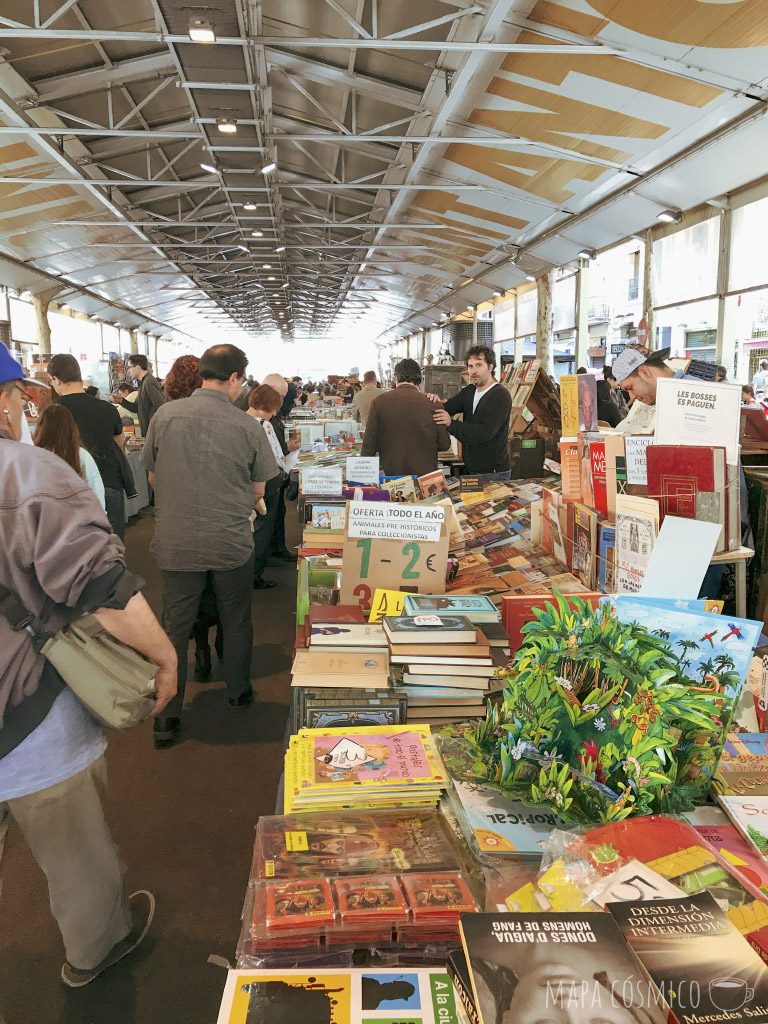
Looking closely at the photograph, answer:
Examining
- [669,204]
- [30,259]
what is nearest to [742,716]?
[669,204]

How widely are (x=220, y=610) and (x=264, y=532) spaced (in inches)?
95.3

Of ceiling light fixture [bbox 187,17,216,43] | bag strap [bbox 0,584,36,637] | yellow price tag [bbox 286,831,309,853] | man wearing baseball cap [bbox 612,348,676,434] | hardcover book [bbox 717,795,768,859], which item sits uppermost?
ceiling light fixture [bbox 187,17,216,43]

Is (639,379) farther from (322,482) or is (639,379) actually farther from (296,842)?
(296,842)

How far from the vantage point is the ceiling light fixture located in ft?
20.0

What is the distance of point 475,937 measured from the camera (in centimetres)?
88

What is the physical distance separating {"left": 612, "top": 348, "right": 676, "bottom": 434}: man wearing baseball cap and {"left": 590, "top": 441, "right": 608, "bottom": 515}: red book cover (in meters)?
0.38

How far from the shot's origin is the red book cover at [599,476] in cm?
243

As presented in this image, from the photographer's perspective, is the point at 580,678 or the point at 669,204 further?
the point at 669,204

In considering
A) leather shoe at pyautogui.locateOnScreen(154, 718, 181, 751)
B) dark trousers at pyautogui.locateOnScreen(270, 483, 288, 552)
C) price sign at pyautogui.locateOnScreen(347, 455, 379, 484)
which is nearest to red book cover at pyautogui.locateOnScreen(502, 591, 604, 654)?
leather shoe at pyautogui.locateOnScreen(154, 718, 181, 751)

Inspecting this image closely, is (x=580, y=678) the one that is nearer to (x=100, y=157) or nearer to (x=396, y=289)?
(x=100, y=157)

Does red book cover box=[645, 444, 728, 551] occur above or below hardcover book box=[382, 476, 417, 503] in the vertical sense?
above

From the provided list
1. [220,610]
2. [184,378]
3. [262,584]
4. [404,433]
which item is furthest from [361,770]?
[262,584]

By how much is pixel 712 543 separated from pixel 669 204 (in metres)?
9.32

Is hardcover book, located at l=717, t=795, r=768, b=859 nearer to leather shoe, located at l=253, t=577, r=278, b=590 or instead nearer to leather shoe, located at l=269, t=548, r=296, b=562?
leather shoe, located at l=253, t=577, r=278, b=590
